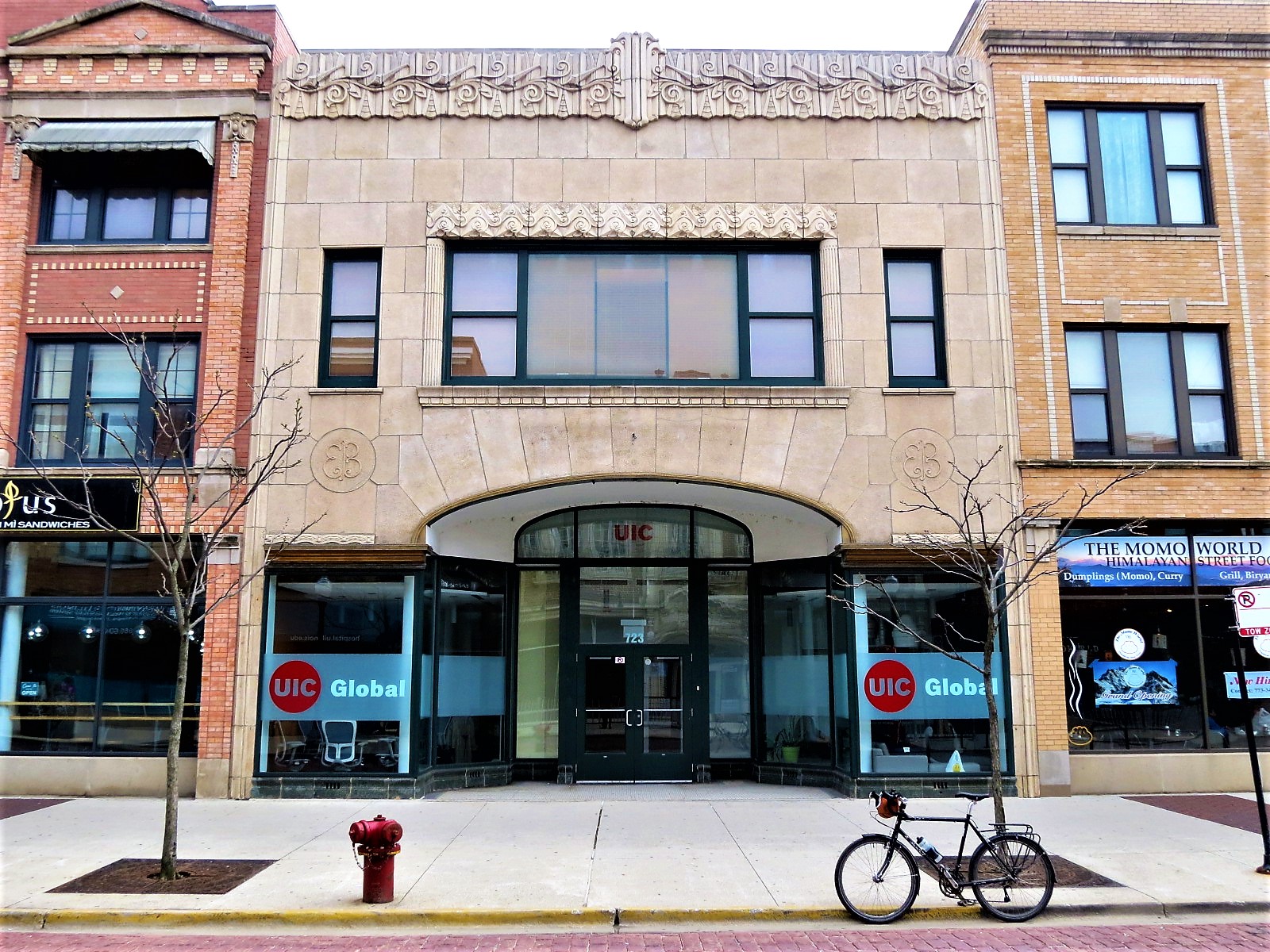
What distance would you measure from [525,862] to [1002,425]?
939 cm

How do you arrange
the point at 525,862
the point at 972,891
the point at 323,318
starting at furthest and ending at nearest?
the point at 323,318
the point at 525,862
the point at 972,891

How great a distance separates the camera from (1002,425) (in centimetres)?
1531

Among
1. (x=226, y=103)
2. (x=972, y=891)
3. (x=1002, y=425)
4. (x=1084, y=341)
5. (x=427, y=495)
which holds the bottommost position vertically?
(x=972, y=891)

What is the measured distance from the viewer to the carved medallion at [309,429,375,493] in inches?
594

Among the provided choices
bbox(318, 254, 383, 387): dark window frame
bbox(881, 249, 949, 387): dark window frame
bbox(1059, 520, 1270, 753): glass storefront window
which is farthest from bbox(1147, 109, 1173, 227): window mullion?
bbox(318, 254, 383, 387): dark window frame

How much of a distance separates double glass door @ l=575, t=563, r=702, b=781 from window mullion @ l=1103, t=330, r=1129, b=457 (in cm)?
694

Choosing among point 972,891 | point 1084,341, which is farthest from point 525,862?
point 1084,341

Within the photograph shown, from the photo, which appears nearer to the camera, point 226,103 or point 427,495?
point 427,495

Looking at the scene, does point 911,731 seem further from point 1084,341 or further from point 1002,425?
point 1084,341

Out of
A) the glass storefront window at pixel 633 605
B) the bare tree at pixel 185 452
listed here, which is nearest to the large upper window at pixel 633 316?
the bare tree at pixel 185 452

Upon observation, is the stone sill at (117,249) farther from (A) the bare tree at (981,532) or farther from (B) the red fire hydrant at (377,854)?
(A) the bare tree at (981,532)

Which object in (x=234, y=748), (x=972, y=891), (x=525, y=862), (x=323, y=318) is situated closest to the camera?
(x=972, y=891)

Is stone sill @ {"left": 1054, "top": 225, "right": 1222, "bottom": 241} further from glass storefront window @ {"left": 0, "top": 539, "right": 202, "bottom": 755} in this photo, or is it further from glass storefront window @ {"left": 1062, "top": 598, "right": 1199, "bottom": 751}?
glass storefront window @ {"left": 0, "top": 539, "right": 202, "bottom": 755}

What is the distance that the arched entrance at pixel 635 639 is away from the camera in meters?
16.5
